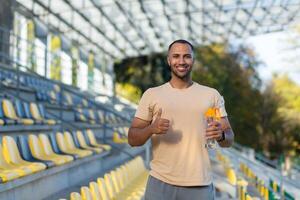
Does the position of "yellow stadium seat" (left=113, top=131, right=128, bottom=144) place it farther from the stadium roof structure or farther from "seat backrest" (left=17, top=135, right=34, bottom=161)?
the stadium roof structure

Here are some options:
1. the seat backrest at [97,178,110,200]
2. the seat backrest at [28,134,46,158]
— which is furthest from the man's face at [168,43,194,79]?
Answer: the seat backrest at [28,134,46,158]

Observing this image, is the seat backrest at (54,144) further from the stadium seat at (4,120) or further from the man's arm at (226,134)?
the man's arm at (226,134)

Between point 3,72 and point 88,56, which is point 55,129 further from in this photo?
point 88,56

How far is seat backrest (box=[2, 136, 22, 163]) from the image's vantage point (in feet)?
14.1

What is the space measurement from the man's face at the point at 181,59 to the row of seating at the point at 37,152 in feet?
6.56

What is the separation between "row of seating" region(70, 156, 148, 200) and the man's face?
1192mm

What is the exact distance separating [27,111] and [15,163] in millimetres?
2088

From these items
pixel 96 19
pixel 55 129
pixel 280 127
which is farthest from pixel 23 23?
pixel 280 127

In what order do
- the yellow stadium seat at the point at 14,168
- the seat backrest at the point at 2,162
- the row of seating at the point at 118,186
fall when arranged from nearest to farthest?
the row of seating at the point at 118,186
the yellow stadium seat at the point at 14,168
the seat backrest at the point at 2,162

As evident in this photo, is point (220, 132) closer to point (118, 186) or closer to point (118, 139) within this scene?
point (118, 186)

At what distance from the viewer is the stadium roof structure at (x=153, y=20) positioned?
659 inches

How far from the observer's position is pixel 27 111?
6.36 m

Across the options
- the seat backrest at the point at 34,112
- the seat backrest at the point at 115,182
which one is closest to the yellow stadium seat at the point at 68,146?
the seat backrest at the point at 34,112

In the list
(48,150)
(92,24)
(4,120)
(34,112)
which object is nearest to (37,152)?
(48,150)
